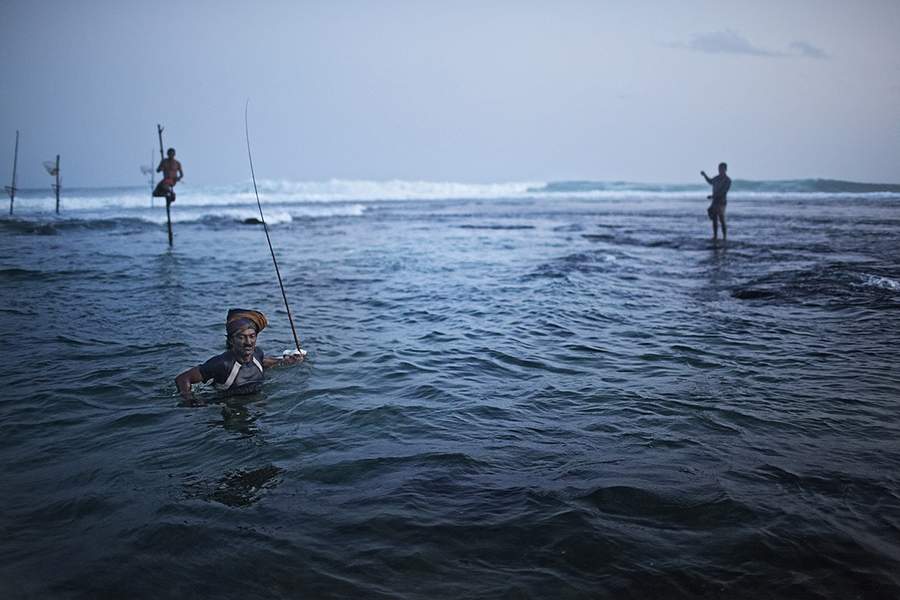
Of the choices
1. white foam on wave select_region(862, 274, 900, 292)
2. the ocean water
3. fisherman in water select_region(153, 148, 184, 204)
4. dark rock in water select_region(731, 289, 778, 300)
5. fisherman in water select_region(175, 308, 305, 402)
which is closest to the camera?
the ocean water

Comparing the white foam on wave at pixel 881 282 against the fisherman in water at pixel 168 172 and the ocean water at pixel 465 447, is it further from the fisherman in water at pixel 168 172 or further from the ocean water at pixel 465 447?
the fisherman in water at pixel 168 172

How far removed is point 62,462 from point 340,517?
8.06 feet

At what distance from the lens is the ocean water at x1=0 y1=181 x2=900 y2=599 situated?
3.08 metres

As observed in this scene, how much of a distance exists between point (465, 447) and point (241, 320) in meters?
2.57

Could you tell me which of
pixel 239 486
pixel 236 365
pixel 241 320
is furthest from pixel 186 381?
pixel 239 486

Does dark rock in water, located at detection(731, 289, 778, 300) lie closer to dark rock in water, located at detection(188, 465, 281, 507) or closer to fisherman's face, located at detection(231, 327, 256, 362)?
fisherman's face, located at detection(231, 327, 256, 362)

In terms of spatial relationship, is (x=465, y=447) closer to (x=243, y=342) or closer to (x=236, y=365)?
(x=243, y=342)

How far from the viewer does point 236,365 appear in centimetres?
572

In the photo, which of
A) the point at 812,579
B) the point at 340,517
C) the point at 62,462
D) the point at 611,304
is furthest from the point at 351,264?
the point at 812,579

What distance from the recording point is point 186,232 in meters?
25.6

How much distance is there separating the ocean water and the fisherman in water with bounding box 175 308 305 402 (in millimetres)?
182

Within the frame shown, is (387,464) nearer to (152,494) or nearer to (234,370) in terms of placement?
(152,494)

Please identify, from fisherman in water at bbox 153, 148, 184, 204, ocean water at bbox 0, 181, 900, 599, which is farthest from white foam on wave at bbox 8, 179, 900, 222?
ocean water at bbox 0, 181, 900, 599

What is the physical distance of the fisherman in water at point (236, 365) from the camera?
553cm
